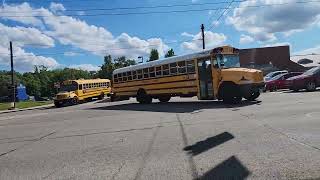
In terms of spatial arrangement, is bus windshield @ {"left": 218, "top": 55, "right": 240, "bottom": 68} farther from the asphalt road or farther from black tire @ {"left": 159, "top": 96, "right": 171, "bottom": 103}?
the asphalt road

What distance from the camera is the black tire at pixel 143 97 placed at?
2884cm

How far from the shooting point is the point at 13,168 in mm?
9039

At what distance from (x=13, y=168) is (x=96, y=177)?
2.21 m

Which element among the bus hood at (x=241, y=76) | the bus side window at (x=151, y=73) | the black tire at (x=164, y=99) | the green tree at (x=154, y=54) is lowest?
the black tire at (x=164, y=99)

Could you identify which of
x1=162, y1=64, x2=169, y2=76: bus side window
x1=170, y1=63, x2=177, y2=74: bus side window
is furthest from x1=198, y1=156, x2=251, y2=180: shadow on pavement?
x1=162, y1=64, x2=169, y2=76: bus side window

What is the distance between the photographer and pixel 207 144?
10.2m

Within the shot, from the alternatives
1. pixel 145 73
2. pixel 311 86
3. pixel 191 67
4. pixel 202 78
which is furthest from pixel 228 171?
pixel 311 86

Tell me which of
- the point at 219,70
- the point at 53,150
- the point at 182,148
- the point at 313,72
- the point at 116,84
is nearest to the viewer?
the point at 182,148

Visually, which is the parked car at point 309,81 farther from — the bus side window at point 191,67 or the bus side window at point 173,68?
the bus side window at point 191,67

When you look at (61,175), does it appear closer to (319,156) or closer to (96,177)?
(96,177)

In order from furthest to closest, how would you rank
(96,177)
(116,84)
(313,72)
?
(116,84) < (313,72) < (96,177)

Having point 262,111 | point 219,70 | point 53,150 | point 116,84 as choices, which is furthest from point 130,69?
point 53,150

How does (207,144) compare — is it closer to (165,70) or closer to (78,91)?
(165,70)

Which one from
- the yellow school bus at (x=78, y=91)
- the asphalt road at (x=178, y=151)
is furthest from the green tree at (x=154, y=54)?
the asphalt road at (x=178, y=151)
